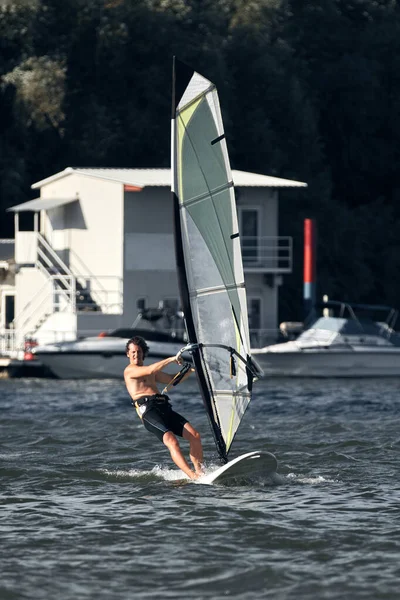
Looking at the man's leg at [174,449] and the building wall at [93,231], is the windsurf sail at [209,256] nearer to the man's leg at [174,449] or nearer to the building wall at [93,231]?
the man's leg at [174,449]

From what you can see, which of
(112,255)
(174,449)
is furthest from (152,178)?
(174,449)

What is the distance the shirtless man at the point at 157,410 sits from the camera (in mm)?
12836

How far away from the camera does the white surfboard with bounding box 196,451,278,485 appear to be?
12742 mm

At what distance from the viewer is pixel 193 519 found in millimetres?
11305

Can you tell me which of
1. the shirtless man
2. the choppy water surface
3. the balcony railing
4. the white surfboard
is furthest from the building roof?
the white surfboard

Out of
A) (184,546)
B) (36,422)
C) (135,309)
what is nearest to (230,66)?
(135,309)

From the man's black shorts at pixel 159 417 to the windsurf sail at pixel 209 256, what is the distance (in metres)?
0.35

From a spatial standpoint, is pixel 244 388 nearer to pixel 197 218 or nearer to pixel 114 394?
pixel 197 218

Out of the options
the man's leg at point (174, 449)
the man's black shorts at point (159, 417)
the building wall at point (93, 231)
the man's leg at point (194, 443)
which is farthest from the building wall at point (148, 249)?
the man's leg at point (174, 449)

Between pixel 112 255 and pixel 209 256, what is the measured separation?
22.3 m

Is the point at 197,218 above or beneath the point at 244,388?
above

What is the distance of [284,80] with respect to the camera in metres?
46.2

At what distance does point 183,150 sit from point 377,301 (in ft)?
115

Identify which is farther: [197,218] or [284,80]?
[284,80]
